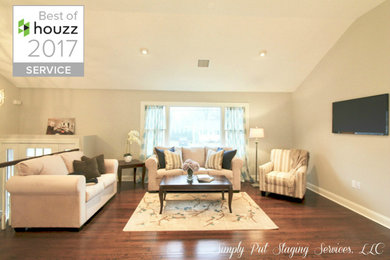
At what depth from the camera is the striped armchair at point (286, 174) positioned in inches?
136

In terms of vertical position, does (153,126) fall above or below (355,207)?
above

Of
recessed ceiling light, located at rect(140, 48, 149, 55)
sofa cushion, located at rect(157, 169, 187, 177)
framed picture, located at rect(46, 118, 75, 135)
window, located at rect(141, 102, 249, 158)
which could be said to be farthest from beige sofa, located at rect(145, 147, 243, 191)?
framed picture, located at rect(46, 118, 75, 135)

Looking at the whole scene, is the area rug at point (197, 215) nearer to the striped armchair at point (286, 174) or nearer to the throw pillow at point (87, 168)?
the striped armchair at point (286, 174)

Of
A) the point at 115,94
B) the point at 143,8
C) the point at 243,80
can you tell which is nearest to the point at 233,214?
the point at 243,80

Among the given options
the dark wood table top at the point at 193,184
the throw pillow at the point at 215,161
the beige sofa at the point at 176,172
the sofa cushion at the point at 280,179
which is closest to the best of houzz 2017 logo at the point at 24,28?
the beige sofa at the point at 176,172

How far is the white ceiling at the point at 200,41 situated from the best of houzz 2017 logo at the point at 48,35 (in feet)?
0.41

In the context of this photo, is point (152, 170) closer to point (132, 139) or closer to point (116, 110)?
point (132, 139)

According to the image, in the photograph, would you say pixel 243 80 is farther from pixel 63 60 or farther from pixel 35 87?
pixel 35 87

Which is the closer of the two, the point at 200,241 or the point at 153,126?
the point at 200,241

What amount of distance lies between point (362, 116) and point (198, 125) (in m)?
3.35

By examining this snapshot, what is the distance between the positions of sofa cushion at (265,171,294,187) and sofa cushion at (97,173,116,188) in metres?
2.99

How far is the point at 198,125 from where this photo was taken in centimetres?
513

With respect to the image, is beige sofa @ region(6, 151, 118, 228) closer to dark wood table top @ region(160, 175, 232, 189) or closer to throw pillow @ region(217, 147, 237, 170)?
dark wood table top @ region(160, 175, 232, 189)

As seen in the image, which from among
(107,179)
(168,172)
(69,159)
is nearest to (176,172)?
(168,172)
